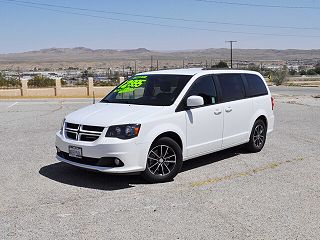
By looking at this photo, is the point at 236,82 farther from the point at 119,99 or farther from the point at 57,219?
the point at 57,219

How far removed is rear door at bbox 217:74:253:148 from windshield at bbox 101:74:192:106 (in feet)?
3.14

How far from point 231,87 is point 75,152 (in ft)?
10.8

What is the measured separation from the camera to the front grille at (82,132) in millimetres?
5953

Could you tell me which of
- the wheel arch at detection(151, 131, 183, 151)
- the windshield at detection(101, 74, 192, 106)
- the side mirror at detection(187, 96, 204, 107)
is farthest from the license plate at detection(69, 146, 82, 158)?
the side mirror at detection(187, 96, 204, 107)

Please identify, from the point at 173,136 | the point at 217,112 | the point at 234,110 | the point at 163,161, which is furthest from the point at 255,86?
the point at 163,161

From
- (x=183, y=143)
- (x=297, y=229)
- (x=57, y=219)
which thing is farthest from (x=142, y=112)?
(x=297, y=229)

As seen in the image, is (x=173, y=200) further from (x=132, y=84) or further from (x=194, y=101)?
(x=132, y=84)

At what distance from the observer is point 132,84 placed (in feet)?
25.0

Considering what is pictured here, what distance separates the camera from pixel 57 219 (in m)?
4.79

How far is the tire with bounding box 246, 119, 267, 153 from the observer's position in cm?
835

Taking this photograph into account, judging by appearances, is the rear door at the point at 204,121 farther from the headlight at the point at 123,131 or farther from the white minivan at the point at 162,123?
the headlight at the point at 123,131

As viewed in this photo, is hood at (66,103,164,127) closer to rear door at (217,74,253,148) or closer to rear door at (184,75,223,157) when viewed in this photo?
rear door at (184,75,223,157)

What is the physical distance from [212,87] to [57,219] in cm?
374

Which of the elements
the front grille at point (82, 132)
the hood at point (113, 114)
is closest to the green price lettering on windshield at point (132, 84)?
the hood at point (113, 114)
